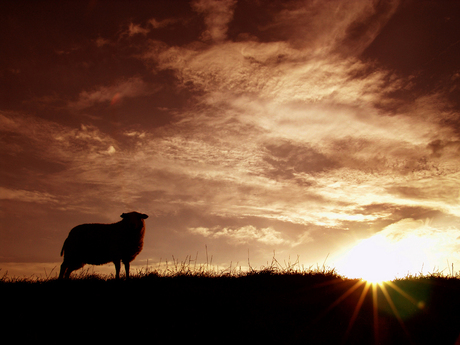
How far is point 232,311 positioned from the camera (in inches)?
254

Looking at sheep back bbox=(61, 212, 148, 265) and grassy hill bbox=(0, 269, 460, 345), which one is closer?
grassy hill bbox=(0, 269, 460, 345)

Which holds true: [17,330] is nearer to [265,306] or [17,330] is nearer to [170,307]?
[170,307]

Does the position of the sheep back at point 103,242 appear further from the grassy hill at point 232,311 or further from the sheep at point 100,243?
the grassy hill at point 232,311

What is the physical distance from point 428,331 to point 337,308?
5.94 ft

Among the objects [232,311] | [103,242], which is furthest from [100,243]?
[232,311]

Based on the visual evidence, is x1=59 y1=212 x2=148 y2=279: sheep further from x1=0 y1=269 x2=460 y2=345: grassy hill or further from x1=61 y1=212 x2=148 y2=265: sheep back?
x1=0 y1=269 x2=460 y2=345: grassy hill

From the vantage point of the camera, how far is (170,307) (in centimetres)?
647

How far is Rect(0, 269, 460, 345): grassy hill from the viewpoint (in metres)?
5.55

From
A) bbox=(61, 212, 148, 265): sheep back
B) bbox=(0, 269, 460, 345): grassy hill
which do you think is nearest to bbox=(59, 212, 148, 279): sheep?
bbox=(61, 212, 148, 265): sheep back

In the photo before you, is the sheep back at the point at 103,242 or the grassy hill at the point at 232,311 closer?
the grassy hill at the point at 232,311

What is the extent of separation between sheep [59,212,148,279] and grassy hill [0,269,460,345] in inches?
156

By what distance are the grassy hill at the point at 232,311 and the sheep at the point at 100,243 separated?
13.0ft

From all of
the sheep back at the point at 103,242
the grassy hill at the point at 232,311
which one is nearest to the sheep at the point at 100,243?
the sheep back at the point at 103,242

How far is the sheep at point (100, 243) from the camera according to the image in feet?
42.5
